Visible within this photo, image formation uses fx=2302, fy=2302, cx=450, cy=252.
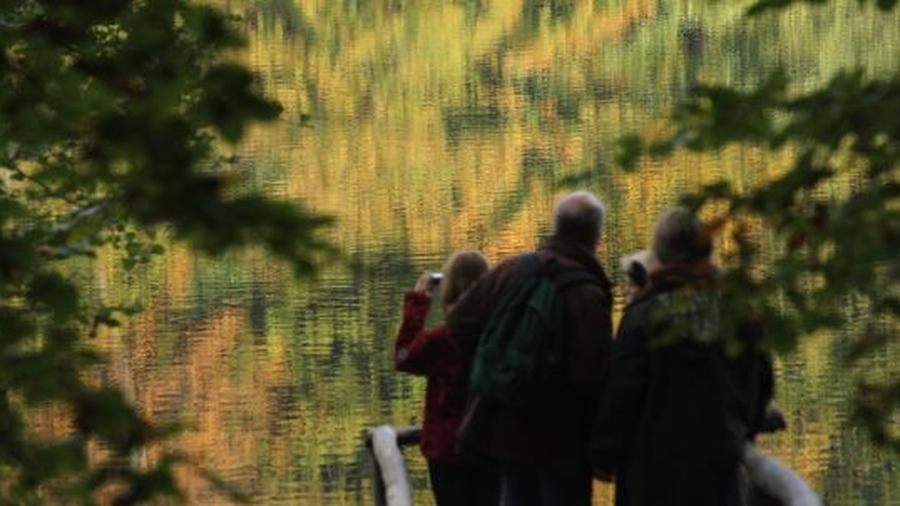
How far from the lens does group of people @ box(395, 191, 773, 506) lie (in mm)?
4699

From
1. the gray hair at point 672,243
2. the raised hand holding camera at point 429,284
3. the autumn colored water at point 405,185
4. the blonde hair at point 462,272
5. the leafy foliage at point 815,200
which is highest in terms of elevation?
the leafy foliage at point 815,200

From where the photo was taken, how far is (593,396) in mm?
5148

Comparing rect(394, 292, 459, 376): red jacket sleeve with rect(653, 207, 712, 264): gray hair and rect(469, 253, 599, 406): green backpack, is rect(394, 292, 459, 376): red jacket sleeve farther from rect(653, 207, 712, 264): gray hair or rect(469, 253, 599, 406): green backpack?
rect(653, 207, 712, 264): gray hair

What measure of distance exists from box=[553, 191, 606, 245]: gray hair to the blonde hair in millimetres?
484

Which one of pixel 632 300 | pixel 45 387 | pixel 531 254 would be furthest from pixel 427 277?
pixel 45 387

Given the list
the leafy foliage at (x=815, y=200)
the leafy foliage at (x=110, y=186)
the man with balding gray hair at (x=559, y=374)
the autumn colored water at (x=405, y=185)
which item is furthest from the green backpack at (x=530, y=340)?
the leafy foliage at (x=110, y=186)

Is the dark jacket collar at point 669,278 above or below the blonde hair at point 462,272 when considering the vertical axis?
above

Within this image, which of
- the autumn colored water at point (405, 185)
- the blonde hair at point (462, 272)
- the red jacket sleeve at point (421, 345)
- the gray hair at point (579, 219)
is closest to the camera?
the gray hair at point (579, 219)

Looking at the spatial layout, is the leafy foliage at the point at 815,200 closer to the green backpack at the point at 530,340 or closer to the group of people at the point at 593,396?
the group of people at the point at 593,396

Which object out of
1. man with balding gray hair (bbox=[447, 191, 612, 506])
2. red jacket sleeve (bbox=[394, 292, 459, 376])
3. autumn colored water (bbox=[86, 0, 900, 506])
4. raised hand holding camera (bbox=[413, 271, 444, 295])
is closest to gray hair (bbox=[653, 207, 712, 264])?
autumn colored water (bbox=[86, 0, 900, 506])

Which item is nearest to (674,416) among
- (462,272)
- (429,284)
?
(462,272)

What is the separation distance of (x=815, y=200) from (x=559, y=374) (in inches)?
104

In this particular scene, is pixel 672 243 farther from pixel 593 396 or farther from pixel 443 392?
pixel 443 392

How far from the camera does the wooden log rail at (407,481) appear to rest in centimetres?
415
